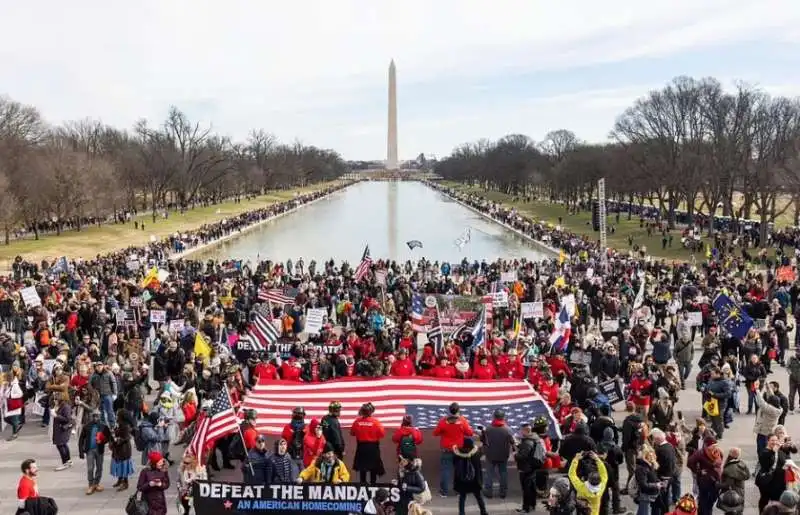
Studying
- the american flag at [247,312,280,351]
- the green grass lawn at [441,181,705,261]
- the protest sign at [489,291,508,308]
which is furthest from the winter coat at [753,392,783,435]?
the green grass lawn at [441,181,705,261]

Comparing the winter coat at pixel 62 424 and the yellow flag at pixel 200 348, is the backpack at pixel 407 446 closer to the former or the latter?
the winter coat at pixel 62 424

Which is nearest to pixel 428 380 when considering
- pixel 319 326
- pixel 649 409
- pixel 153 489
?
pixel 649 409

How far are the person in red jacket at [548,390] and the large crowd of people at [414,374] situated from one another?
3 cm

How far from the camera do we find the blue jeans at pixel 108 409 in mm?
13352

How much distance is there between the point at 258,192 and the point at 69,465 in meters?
130

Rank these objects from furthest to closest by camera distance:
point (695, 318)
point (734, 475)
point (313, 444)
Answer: point (695, 318) < point (313, 444) < point (734, 475)

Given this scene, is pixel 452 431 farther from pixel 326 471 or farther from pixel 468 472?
pixel 326 471

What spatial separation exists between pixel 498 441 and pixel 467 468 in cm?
68

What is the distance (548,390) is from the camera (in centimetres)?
1255

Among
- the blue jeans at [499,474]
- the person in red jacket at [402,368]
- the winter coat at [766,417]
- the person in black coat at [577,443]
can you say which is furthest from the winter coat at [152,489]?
the winter coat at [766,417]

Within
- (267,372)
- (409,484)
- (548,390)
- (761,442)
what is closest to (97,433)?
(267,372)

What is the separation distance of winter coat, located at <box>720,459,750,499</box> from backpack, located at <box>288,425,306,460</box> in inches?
222

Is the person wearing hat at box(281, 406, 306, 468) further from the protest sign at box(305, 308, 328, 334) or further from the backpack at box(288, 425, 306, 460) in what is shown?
the protest sign at box(305, 308, 328, 334)

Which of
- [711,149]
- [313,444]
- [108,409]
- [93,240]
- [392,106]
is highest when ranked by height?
[392,106]
